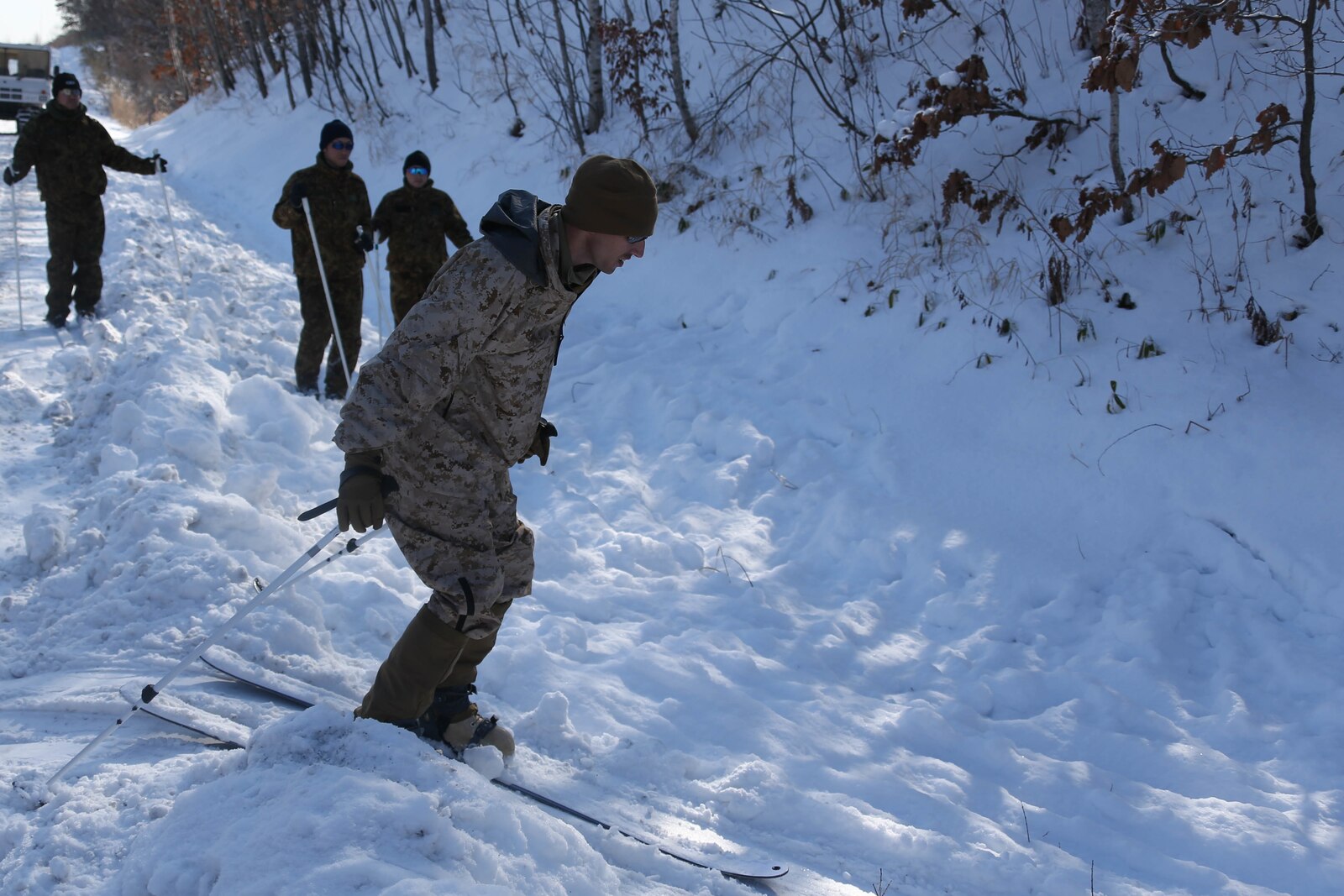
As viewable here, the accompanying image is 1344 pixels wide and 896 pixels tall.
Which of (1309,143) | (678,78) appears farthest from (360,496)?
(678,78)

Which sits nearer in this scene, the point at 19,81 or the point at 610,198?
the point at 610,198

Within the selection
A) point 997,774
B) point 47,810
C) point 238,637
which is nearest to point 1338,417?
point 997,774

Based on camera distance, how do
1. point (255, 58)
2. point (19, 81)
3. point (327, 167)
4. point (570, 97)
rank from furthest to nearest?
1. point (19, 81)
2. point (255, 58)
3. point (570, 97)
4. point (327, 167)

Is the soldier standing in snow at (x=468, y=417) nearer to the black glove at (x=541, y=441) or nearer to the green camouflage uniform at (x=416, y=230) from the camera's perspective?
the black glove at (x=541, y=441)

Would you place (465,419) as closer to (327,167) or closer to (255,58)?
(327,167)

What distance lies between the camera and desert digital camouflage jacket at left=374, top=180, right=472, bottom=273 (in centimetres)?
705

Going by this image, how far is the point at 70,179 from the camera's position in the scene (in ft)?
25.7

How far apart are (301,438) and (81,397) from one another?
1.59 meters

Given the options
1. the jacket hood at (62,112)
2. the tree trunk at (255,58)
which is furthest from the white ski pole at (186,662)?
the tree trunk at (255,58)

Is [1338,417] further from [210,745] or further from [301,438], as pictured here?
[301,438]

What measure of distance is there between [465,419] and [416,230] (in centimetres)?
472

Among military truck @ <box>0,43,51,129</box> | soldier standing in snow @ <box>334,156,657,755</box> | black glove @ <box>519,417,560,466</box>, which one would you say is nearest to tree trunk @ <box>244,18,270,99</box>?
military truck @ <box>0,43,51,129</box>

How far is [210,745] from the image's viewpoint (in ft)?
9.87

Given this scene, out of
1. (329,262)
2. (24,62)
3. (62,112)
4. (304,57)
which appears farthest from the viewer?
(24,62)
